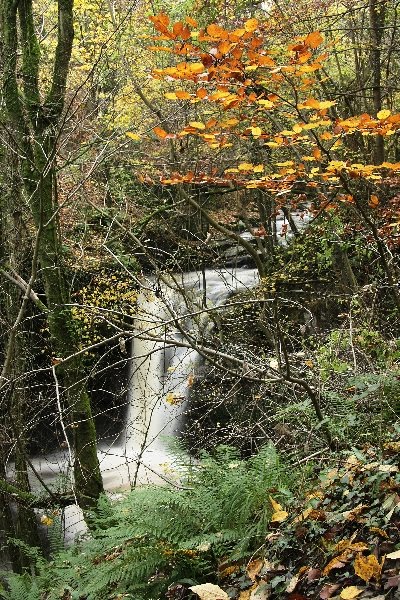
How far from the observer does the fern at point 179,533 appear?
3.76 metres

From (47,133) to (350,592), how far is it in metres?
6.04

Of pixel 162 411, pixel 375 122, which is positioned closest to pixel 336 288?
pixel 162 411

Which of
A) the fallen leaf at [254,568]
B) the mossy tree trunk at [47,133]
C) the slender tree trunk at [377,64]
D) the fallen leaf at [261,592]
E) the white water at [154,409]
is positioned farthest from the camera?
the white water at [154,409]

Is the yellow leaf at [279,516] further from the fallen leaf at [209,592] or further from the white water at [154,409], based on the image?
the white water at [154,409]

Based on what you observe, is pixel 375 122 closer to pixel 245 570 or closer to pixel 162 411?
pixel 245 570

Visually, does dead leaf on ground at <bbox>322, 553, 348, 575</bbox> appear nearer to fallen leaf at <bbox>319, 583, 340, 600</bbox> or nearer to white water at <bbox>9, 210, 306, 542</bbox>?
fallen leaf at <bbox>319, 583, 340, 600</bbox>

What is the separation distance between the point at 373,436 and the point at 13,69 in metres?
5.72

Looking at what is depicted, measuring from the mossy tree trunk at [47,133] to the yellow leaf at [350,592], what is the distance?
4593mm

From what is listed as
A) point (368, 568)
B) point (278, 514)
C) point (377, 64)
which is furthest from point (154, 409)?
point (368, 568)

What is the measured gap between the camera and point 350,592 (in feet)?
8.31

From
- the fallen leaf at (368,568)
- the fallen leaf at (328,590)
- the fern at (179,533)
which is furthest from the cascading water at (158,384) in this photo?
the fallen leaf at (368,568)

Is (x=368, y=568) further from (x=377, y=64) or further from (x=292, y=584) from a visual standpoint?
(x=377, y=64)

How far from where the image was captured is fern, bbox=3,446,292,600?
3.76 metres

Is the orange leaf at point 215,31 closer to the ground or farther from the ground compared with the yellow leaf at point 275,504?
farther from the ground
